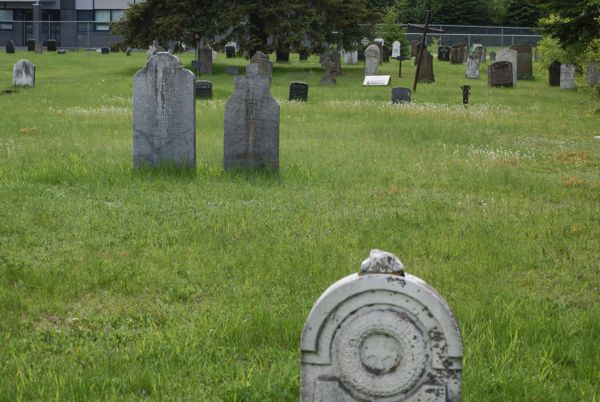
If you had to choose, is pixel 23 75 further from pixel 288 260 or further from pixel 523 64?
pixel 288 260

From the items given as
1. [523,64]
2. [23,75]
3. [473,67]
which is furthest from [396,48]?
[23,75]

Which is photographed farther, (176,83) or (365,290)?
(176,83)

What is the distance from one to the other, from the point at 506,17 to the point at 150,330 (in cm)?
7930

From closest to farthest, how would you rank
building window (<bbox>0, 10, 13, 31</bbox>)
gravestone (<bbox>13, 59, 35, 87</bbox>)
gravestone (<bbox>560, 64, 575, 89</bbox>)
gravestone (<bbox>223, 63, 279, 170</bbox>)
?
1. gravestone (<bbox>223, 63, 279, 170</bbox>)
2. gravestone (<bbox>13, 59, 35, 87</bbox>)
3. gravestone (<bbox>560, 64, 575, 89</bbox>)
4. building window (<bbox>0, 10, 13, 31</bbox>)

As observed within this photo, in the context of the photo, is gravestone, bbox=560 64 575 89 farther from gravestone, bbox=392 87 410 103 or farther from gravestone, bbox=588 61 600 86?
gravestone, bbox=392 87 410 103

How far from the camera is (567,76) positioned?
3453 cm

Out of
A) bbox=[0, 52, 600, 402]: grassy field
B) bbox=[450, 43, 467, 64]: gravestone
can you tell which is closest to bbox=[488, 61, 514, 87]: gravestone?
bbox=[0, 52, 600, 402]: grassy field

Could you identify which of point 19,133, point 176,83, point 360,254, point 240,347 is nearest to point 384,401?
point 240,347

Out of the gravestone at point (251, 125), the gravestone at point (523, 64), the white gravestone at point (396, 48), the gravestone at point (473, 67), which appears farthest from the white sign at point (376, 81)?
the gravestone at point (251, 125)

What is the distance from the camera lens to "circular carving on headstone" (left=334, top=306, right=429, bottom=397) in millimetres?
3756

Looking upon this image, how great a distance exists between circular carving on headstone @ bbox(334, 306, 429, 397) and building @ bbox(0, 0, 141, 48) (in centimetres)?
6886

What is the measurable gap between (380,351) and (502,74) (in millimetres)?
31638

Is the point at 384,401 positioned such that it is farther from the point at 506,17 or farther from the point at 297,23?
the point at 506,17

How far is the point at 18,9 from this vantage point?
236ft
